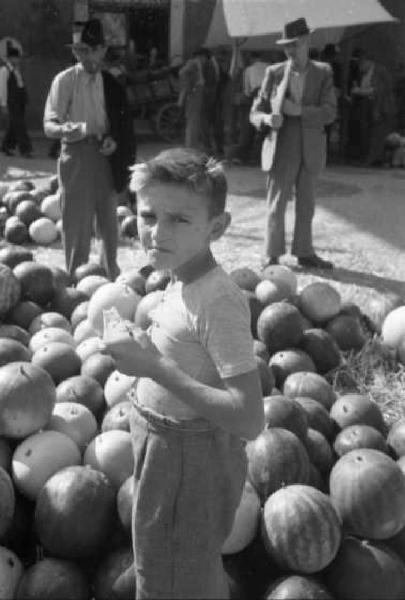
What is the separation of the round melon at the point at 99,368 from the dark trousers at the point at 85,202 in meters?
2.26

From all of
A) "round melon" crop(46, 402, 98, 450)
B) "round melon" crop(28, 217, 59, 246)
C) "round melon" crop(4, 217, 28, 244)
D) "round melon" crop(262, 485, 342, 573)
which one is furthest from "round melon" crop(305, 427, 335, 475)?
"round melon" crop(4, 217, 28, 244)

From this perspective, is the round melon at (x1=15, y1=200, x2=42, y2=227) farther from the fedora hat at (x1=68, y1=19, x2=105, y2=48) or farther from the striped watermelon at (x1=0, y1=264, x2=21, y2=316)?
the striped watermelon at (x1=0, y1=264, x2=21, y2=316)

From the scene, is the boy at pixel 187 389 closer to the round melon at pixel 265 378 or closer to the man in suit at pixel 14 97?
the round melon at pixel 265 378

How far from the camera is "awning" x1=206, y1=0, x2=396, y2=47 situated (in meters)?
9.65

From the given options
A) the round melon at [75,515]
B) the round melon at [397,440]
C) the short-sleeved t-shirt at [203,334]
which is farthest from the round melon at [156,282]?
the short-sleeved t-shirt at [203,334]

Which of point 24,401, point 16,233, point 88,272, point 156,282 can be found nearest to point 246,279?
point 156,282

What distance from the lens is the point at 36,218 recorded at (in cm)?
838

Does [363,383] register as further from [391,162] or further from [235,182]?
[391,162]

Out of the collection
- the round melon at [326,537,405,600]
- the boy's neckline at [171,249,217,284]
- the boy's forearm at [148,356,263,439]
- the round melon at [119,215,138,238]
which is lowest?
the round melon at [119,215,138,238]

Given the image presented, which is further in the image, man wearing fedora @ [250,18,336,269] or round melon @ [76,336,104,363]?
man wearing fedora @ [250,18,336,269]

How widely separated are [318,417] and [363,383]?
1.05m

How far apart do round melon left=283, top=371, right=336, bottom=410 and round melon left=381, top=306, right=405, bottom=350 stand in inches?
38.3

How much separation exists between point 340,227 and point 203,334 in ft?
24.2

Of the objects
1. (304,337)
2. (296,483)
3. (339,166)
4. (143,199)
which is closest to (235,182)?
(339,166)
